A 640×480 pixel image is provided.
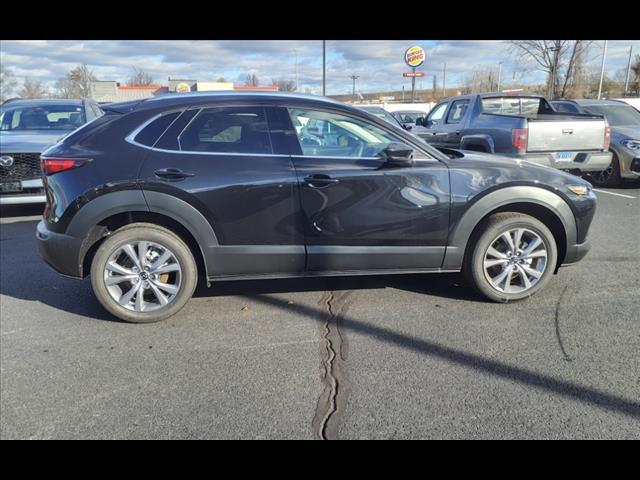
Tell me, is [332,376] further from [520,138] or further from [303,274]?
[520,138]

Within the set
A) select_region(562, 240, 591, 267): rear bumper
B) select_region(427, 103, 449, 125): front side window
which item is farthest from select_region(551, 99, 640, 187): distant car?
select_region(562, 240, 591, 267): rear bumper

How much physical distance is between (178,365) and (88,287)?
1.93m

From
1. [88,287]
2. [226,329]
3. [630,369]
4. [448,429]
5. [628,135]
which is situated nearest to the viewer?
[448,429]

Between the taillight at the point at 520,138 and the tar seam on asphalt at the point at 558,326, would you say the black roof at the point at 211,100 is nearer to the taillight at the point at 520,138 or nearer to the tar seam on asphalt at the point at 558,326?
the tar seam on asphalt at the point at 558,326

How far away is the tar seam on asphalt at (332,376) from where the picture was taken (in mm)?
2506

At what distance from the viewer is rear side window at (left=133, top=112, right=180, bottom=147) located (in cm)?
362

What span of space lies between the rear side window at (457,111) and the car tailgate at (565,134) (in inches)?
80.9

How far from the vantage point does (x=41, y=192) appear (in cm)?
688

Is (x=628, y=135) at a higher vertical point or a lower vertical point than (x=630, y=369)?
higher

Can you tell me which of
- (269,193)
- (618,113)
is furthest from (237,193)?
(618,113)

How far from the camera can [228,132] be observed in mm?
3732

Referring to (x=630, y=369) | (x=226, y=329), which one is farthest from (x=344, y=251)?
(x=630, y=369)

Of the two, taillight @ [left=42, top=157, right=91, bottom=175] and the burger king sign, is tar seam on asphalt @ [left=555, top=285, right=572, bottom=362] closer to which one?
taillight @ [left=42, top=157, right=91, bottom=175]

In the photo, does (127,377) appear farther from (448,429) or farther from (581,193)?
(581,193)
